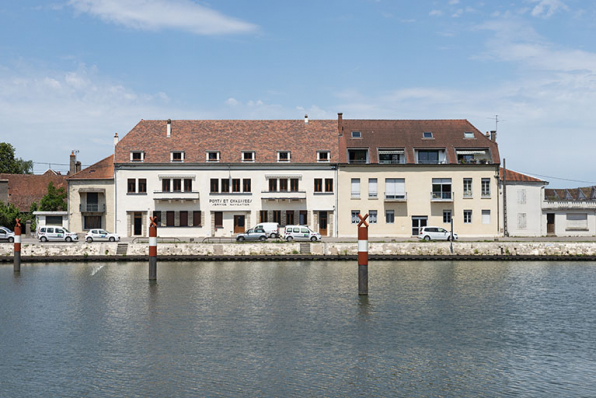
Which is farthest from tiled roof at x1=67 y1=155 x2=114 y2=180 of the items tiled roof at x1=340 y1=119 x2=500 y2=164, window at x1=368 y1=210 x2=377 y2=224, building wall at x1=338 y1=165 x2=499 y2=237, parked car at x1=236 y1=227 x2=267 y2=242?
window at x1=368 y1=210 x2=377 y2=224

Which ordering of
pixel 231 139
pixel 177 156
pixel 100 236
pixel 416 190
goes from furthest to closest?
1. pixel 231 139
2. pixel 177 156
3. pixel 416 190
4. pixel 100 236

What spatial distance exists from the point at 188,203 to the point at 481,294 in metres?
43.0

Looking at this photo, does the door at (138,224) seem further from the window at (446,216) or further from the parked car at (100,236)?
the window at (446,216)

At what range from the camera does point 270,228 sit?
68.1 metres

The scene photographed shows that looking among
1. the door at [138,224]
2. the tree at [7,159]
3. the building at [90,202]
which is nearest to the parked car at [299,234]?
the door at [138,224]

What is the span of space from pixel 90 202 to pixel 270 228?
22328mm

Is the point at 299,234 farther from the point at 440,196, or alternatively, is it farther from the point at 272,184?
the point at 440,196

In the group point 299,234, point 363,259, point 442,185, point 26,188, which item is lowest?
point 363,259

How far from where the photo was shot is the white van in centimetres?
6719

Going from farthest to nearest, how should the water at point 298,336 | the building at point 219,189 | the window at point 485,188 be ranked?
the window at point 485,188, the building at point 219,189, the water at point 298,336

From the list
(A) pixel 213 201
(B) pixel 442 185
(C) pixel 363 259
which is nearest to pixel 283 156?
(A) pixel 213 201

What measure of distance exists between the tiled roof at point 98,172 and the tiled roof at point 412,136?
2781 centimetres

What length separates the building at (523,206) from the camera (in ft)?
242

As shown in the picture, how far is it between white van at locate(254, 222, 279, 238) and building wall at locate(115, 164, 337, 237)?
402 cm
